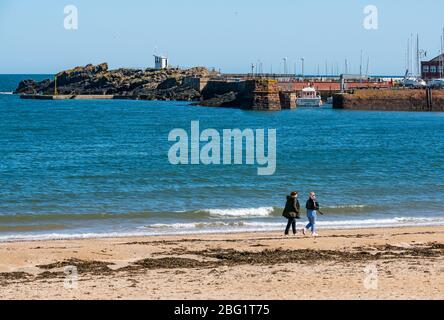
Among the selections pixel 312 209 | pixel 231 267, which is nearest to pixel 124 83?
pixel 312 209

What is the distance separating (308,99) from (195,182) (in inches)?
2768

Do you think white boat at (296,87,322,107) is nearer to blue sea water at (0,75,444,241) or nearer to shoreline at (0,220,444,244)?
blue sea water at (0,75,444,241)

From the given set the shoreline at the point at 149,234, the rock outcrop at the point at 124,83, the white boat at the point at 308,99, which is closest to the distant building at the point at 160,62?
the rock outcrop at the point at 124,83

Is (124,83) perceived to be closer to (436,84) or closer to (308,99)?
(308,99)

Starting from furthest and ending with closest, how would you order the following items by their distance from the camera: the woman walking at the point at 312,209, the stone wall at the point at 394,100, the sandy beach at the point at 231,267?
the stone wall at the point at 394,100
the woman walking at the point at 312,209
the sandy beach at the point at 231,267

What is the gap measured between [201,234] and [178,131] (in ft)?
139

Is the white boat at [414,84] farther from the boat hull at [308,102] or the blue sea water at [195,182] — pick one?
the blue sea water at [195,182]

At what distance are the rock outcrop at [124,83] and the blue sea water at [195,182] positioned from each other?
53.3 m

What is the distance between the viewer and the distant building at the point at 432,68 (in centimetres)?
12204

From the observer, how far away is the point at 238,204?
30781 mm

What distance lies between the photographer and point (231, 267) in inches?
680

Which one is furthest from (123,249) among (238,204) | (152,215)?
(238,204)

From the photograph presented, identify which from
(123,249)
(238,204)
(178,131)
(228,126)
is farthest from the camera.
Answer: (228,126)

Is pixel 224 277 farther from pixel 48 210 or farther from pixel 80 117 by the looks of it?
pixel 80 117
